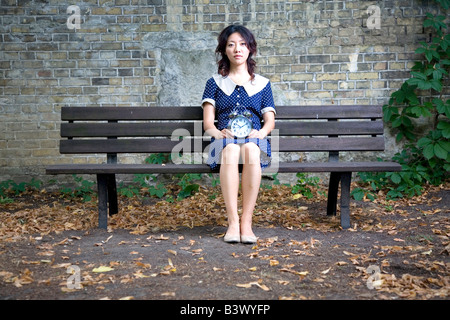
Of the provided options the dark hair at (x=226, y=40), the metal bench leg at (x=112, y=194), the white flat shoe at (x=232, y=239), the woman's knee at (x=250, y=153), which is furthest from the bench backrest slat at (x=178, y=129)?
the white flat shoe at (x=232, y=239)

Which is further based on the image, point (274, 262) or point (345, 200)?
point (345, 200)

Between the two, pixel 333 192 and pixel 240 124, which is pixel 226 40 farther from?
pixel 333 192

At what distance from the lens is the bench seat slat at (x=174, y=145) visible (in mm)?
4133

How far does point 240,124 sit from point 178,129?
2.29 feet

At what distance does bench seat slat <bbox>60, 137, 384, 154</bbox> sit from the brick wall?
1.23 m

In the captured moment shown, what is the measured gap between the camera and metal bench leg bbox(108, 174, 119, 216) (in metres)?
4.13

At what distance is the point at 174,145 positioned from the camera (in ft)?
13.6

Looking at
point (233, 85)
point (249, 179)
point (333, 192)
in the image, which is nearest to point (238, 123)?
point (233, 85)

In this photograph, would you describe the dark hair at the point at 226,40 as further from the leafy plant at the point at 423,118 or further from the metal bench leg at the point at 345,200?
the leafy plant at the point at 423,118

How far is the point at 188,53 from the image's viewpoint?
209 inches

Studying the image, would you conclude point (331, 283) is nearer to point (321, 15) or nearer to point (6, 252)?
point (6, 252)

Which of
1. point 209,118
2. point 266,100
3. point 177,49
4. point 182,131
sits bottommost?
point 182,131

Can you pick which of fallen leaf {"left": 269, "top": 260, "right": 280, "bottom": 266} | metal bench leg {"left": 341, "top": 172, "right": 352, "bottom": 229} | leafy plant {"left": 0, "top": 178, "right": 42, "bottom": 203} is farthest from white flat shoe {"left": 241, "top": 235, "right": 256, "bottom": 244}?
leafy plant {"left": 0, "top": 178, "right": 42, "bottom": 203}
